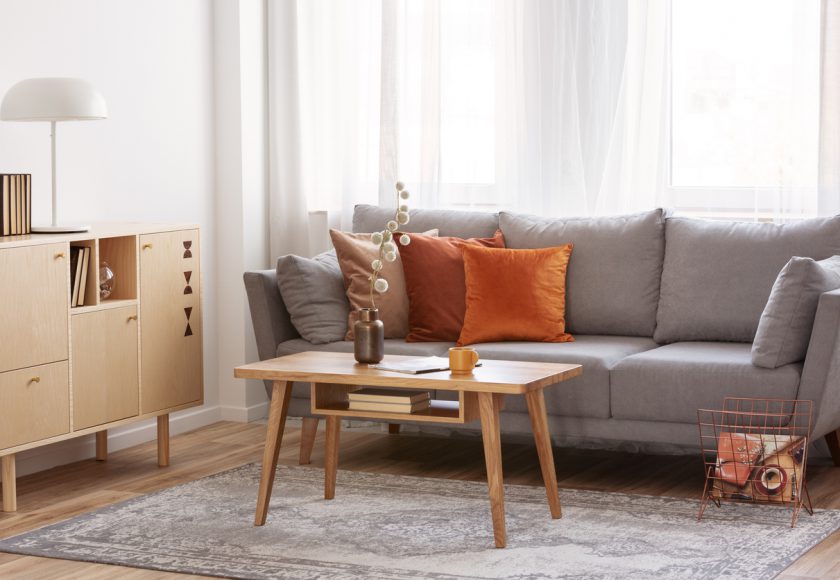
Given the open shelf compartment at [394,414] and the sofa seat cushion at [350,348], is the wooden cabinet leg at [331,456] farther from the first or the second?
the sofa seat cushion at [350,348]

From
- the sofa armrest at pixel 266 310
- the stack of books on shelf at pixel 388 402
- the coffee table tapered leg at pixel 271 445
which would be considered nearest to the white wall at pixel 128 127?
the sofa armrest at pixel 266 310

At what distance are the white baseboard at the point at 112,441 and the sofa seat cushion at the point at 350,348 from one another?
0.73 meters

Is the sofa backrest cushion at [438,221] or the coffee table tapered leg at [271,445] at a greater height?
the sofa backrest cushion at [438,221]

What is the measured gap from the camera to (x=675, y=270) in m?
4.44

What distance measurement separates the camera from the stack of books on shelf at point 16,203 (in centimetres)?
382

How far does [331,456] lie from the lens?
382 cm

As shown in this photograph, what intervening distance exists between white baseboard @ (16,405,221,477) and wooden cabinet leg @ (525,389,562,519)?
186 cm

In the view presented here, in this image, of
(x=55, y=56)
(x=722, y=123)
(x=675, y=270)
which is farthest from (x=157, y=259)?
(x=722, y=123)

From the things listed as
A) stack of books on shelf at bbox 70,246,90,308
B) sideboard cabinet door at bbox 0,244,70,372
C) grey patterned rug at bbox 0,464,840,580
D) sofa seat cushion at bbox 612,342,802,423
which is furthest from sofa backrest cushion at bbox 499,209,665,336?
sideboard cabinet door at bbox 0,244,70,372

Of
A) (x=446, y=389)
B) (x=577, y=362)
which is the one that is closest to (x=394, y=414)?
(x=446, y=389)

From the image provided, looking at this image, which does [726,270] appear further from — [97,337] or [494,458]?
[97,337]

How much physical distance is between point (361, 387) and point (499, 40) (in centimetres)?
186

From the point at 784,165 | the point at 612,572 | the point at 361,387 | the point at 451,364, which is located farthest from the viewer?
the point at 784,165

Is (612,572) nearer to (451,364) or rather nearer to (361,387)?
(451,364)
